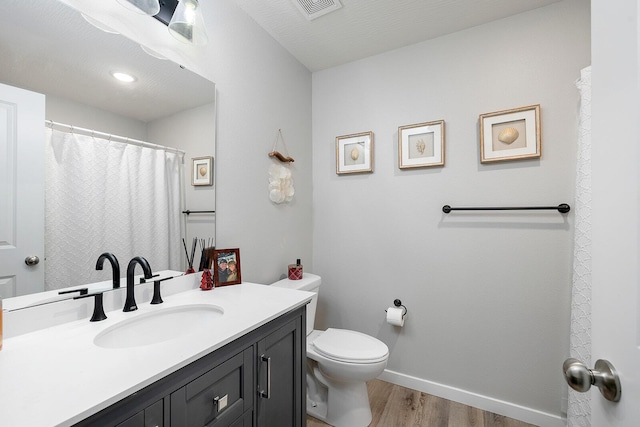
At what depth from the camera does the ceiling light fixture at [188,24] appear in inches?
47.7

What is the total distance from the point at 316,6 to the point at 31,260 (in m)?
1.80

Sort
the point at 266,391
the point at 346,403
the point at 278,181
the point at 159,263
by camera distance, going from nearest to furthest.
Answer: the point at 266,391 < the point at 159,263 < the point at 346,403 < the point at 278,181

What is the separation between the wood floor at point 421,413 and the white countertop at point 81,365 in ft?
3.92

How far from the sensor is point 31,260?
0.93 m

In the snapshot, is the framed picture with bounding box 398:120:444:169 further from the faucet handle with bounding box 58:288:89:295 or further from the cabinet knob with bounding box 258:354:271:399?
the faucet handle with bounding box 58:288:89:295

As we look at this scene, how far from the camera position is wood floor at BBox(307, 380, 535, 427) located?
1.66 m

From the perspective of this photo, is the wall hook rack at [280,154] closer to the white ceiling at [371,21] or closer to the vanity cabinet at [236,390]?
the white ceiling at [371,21]

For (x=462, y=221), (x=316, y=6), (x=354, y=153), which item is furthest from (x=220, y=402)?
(x=316, y=6)

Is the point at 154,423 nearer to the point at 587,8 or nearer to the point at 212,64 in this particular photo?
the point at 212,64

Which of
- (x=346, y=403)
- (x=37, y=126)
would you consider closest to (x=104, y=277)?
(x=37, y=126)

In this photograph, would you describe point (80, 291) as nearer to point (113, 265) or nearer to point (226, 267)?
point (113, 265)

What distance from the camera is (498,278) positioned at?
5.74 ft

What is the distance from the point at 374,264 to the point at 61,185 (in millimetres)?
1805

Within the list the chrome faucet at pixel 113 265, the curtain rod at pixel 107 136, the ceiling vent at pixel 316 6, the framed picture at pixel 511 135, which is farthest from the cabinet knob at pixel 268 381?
the ceiling vent at pixel 316 6
